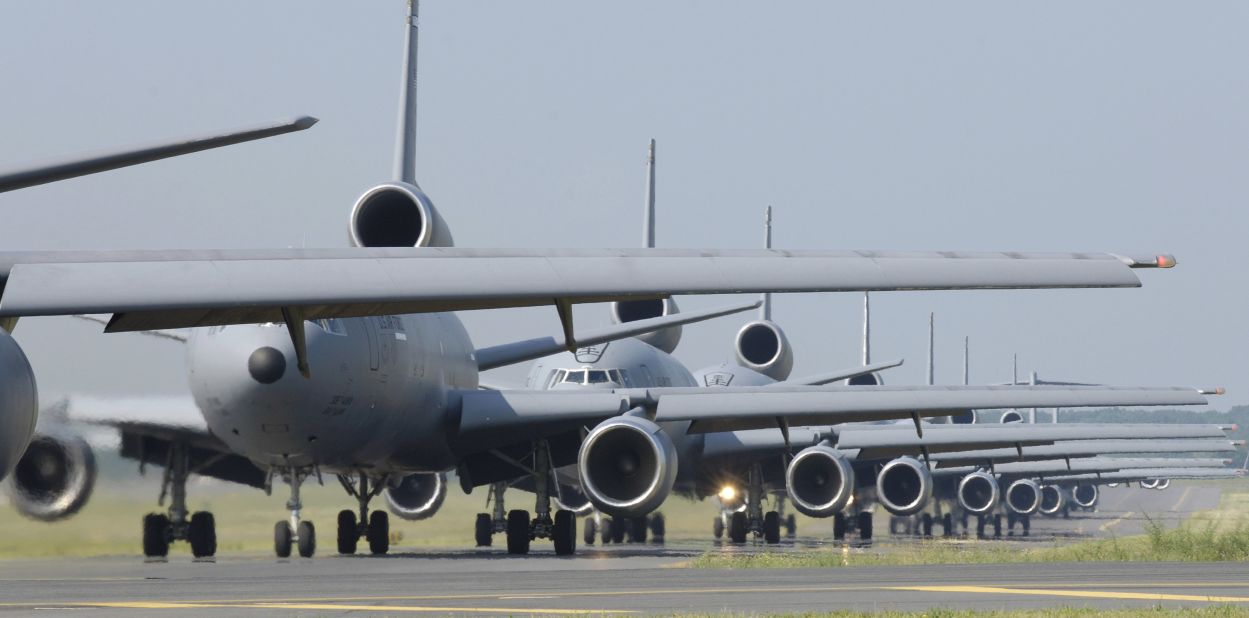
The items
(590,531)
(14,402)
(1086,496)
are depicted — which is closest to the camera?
(14,402)

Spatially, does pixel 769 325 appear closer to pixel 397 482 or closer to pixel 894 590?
pixel 397 482

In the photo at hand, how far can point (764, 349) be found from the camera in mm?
46281

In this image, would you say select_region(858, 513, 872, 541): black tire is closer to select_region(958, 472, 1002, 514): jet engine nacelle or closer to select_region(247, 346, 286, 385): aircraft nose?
select_region(958, 472, 1002, 514): jet engine nacelle

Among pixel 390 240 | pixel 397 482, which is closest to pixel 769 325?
pixel 397 482

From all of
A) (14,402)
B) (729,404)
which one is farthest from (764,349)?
(14,402)

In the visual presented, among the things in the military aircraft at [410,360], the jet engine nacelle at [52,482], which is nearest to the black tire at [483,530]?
the military aircraft at [410,360]

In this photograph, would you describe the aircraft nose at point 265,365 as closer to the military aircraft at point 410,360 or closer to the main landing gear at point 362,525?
the military aircraft at point 410,360

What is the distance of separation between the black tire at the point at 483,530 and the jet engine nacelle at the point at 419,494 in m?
0.97

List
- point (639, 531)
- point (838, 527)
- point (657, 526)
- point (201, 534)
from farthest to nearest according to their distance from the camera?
point (838, 527), point (657, 526), point (639, 531), point (201, 534)

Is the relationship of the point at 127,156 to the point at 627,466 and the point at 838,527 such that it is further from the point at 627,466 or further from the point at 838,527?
the point at 838,527

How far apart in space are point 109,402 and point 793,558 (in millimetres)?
9059

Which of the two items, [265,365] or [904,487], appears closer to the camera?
[265,365]

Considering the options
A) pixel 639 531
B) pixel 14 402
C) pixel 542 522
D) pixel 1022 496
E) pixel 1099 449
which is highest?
pixel 1099 449

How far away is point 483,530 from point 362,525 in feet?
26.3
